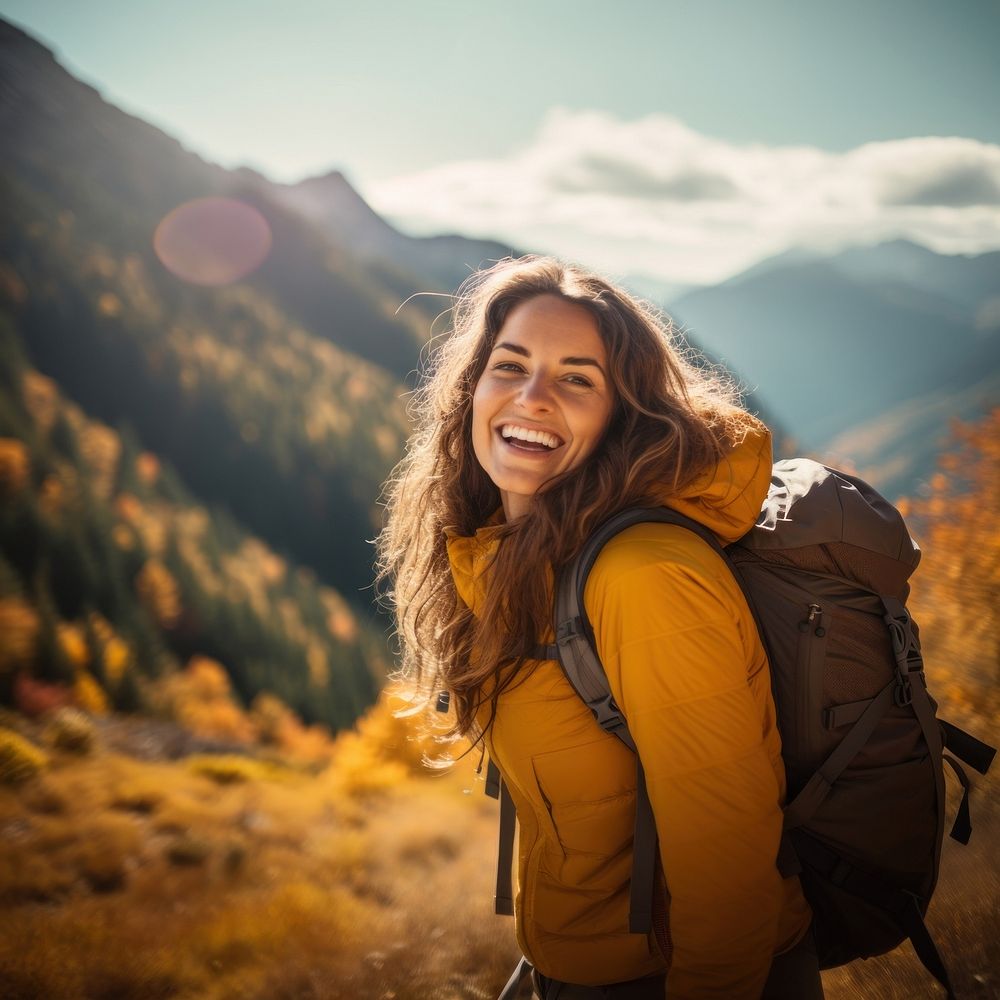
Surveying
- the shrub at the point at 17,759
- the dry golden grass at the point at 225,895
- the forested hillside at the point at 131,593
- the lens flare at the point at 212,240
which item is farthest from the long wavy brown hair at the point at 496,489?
the lens flare at the point at 212,240

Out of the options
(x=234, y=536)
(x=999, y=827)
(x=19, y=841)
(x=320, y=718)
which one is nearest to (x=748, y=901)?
(x=999, y=827)

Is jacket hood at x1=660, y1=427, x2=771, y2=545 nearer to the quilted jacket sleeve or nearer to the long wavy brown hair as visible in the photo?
the long wavy brown hair

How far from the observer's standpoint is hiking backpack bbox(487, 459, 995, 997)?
1442mm

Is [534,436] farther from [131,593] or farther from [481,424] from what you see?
[131,593]

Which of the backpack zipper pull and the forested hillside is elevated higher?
the backpack zipper pull

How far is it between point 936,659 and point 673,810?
462 centimetres

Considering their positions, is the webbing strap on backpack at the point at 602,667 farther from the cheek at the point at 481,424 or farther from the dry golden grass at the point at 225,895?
the dry golden grass at the point at 225,895

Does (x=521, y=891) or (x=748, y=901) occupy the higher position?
(x=748, y=901)

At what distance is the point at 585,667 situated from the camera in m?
1.44

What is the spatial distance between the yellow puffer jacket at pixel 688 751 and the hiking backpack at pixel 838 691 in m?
0.07

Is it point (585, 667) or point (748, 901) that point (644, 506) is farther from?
point (748, 901)

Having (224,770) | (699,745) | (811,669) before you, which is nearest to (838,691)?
(811,669)

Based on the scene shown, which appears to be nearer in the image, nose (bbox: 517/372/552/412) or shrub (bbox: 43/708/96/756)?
nose (bbox: 517/372/552/412)

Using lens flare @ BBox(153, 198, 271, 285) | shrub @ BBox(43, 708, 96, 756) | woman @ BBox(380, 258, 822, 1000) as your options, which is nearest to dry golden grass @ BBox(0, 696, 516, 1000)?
shrub @ BBox(43, 708, 96, 756)
